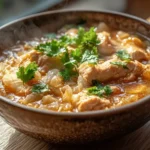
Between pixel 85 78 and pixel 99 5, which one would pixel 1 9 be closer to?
pixel 99 5

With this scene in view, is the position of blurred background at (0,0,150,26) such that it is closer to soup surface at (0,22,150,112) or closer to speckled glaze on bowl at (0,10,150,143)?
soup surface at (0,22,150,112)

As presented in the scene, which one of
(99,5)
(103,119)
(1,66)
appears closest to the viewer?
(103,119)

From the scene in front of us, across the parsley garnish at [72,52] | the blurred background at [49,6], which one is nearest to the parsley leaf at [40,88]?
the parsley garnish at [72,52]

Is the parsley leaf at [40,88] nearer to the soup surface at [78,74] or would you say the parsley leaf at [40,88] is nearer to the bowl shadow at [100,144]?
the soup surface at [78,74]

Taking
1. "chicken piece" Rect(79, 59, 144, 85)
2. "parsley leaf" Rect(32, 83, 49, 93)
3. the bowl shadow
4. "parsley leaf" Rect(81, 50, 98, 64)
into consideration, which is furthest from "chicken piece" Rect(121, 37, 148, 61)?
"parsley leaf" Rect(32, 83, 49, 93)

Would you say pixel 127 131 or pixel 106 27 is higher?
pixel 106 27

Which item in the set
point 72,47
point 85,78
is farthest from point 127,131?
point 72,47

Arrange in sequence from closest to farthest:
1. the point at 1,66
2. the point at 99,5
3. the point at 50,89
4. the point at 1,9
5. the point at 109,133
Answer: the point at 109,133 < the point at 50,89 < the point at 1,66 < the point at 1,9 < the point at 99,5
